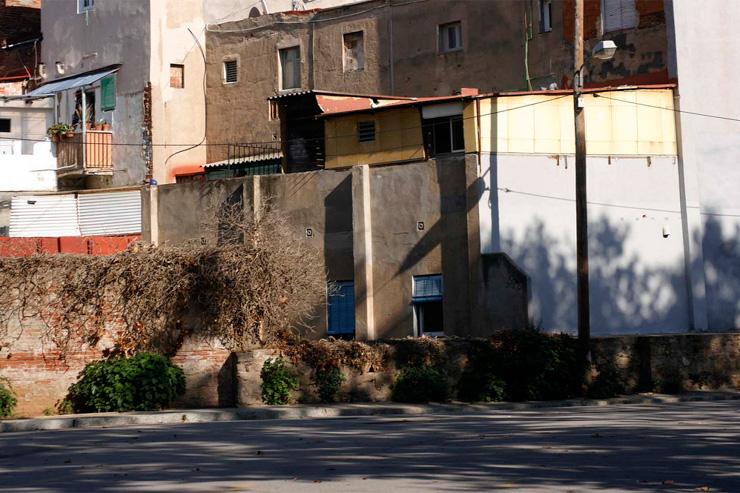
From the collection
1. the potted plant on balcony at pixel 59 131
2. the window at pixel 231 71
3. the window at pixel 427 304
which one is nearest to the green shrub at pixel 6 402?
the window at pixel 427 304

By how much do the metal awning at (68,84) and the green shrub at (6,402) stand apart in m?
24.0

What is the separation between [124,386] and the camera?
25.3 metres

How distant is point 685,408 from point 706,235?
45.9 ft

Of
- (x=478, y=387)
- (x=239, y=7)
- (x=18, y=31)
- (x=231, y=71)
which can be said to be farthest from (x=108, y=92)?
(x=478, y=387)

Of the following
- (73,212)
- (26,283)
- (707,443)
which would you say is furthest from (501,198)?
(707,443)

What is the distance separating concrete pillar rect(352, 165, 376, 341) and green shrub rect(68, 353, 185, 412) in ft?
37.4

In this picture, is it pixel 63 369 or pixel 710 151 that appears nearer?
pixel 63 369

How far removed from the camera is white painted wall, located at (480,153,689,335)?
35.0m

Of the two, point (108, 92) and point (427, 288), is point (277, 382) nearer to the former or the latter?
point (427, 288)

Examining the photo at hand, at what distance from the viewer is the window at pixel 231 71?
48031 millimetres

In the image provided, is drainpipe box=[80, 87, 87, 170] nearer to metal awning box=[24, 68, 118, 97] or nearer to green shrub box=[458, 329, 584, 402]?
metal awning box=[24, 68, 118, 97]

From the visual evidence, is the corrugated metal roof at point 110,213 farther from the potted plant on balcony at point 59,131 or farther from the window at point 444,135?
the window at point 444,135

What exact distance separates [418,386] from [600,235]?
36.0 ft

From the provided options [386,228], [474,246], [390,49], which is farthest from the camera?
[390,49]
